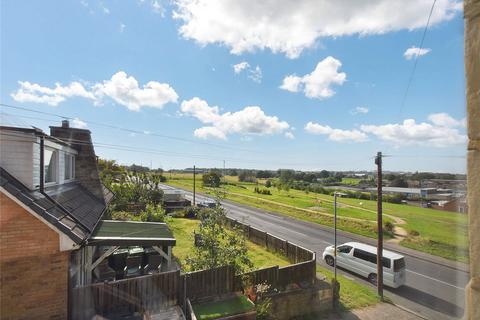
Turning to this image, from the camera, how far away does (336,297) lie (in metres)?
11.6

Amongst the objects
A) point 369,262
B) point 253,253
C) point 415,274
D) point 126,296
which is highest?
point 126,296

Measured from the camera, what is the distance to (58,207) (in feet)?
25.8

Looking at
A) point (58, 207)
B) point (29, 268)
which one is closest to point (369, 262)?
point (58, 207)

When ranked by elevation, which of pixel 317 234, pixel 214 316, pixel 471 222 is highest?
pixel 471 222

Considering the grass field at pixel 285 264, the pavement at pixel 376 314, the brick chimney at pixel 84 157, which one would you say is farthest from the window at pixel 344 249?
the brick chimney at pixel 84 157

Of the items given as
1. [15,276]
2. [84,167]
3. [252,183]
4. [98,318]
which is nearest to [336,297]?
[98,318]

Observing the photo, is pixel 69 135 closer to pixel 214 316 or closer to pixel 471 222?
pixel 214 316

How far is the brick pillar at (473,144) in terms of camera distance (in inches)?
33.4

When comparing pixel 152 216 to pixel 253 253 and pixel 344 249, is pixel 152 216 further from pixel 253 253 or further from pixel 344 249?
pixel 344 249

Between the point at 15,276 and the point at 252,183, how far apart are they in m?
84.9

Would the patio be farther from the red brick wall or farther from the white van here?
the white van

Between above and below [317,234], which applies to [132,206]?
above

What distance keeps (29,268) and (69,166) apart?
7442 millimetres

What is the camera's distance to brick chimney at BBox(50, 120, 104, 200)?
13.6 m
